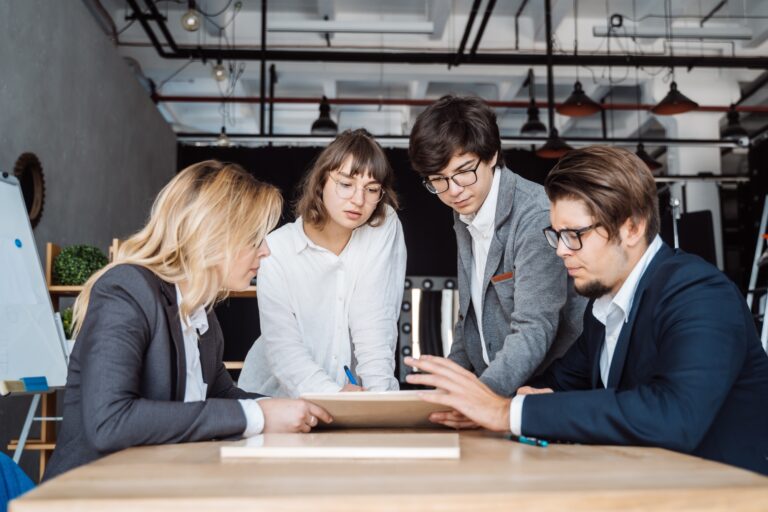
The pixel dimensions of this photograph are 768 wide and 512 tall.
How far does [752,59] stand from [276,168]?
5.81 meters

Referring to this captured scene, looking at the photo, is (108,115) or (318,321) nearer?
(318,321)

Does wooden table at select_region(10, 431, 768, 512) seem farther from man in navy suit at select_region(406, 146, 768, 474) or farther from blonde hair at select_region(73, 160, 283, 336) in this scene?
blonde hair at select_region(73, 160, 283, 336)

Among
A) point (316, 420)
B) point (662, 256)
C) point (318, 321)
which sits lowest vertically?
point (316, 420)

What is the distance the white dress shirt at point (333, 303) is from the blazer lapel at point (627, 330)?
32.8 inches

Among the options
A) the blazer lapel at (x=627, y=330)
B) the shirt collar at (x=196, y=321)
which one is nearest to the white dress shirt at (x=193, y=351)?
the shirt collar at (x=196, y=321)

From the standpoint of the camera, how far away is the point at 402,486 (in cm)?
79

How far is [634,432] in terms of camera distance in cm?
117

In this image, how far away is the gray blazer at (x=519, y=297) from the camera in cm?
174

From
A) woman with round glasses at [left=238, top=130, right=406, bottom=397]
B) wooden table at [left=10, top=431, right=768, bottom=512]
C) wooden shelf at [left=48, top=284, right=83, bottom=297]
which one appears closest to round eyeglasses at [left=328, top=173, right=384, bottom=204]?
woman with round glasses at [left=238, top=130, right=406, bottom=397]

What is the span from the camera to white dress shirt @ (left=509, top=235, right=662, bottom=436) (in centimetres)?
153

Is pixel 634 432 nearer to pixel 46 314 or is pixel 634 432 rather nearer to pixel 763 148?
pixel 46 314

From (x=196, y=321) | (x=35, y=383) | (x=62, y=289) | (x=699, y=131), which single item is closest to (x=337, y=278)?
(x=196, y=321)

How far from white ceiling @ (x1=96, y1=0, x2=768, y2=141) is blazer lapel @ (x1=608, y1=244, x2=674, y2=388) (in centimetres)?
581

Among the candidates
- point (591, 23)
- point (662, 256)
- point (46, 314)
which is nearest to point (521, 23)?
point (591, 23)
